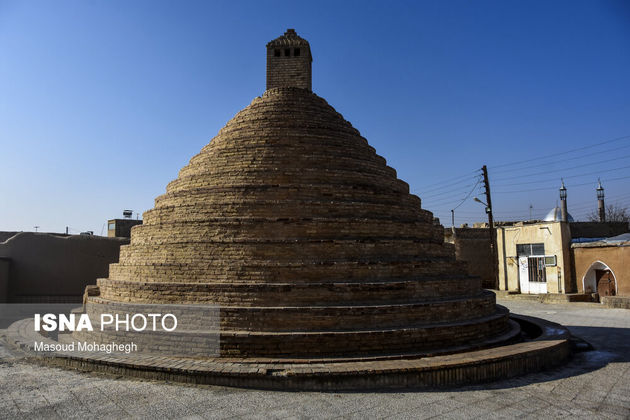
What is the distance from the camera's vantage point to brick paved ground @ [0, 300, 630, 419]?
5.47 m

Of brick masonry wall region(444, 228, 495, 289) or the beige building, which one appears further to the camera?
brick masonry wall region(444, 228, 495, 289)

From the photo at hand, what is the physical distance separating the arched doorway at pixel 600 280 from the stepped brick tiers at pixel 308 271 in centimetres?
1055

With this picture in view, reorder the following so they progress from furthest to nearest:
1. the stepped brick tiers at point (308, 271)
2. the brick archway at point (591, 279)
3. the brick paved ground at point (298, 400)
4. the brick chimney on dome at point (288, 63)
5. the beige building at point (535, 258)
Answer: the beige building at point (535, 258) < the brick archway at point (591, 279) < the brick chimney on dome at point (288, 63) < the stepped brick tiers at point (308, 271) < the brick paved ground at point (298, 400)

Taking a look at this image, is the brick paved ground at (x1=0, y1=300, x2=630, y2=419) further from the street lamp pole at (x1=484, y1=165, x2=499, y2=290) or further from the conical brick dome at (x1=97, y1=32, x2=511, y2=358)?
the street lamp pole at (x1=484, y1=165, x2=499, y2=290)

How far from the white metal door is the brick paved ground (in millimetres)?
15440

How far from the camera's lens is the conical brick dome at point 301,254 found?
290 inches

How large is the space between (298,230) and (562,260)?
1612 centimetres

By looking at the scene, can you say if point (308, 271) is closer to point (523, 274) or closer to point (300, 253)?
point (300, 253)

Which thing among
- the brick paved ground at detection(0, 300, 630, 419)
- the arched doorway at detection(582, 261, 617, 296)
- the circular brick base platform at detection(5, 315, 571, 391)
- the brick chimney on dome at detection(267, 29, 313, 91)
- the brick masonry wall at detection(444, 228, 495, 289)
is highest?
the brick chimney on dome at detection(267, 29, 313, 91)

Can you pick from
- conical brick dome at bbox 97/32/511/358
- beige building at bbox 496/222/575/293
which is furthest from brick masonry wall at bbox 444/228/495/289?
conical brick dome at bbox 97/32/511/358

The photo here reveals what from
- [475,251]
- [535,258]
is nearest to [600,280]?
[535,258]

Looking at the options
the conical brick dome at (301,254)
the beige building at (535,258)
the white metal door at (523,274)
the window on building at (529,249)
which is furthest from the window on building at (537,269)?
the conical brick dome at (301,254)

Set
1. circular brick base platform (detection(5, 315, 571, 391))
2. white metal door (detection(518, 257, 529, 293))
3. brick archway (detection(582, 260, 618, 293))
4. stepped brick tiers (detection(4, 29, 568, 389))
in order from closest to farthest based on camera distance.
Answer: circular brick base platform (detection(5, 315, 571, 391)), stepped brick tiers (detection(4, 29, 568, 389)), brick archway (detection(582, 260, 618, 293)), white metal door (detection(518, 257, 529, 293))

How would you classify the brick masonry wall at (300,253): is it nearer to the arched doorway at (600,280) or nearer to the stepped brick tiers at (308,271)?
the stepped brick tiers at (308,271)
